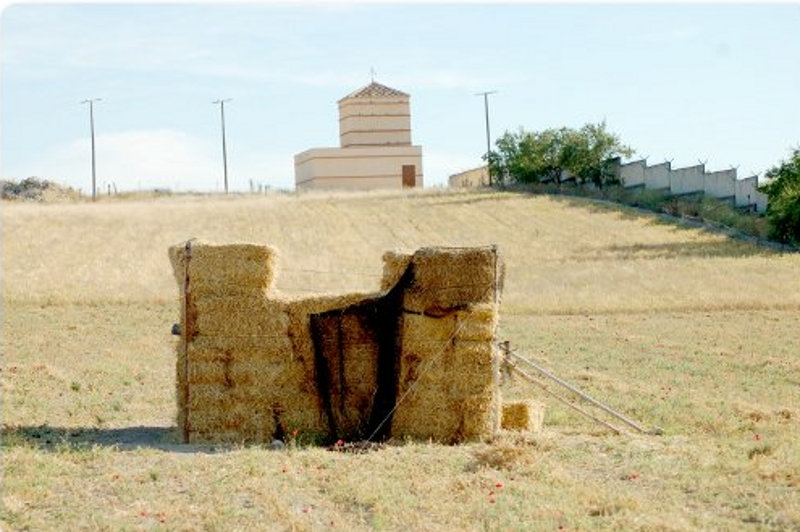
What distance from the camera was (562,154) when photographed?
87.2m

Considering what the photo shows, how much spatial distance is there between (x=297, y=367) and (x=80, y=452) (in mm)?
3110

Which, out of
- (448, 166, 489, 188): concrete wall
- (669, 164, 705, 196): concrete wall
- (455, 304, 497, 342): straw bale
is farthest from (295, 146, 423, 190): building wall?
(455, 304, 497, 342): straw bale

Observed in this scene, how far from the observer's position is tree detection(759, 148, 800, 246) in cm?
5962

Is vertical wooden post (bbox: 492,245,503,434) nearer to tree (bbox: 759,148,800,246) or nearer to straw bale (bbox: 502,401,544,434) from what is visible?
straw bale (bbox: 502,401,544,434)

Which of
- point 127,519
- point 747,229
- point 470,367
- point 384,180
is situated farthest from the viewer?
point 384,180

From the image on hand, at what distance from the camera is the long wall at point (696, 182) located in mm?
72125

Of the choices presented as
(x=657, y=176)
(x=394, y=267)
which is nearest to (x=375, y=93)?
(x=657, y=176)

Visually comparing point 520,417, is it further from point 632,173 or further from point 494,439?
point 632,173

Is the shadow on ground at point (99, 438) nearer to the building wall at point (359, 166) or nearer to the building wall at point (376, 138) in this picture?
the building wall at point (359, 166)

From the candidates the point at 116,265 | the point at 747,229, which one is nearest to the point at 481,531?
the point at 116,265

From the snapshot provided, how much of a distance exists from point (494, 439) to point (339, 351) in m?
2.55

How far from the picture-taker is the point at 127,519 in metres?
11.7

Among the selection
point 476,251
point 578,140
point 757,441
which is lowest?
point 757,441

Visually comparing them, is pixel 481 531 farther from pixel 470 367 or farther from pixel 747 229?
pixel 747 229
